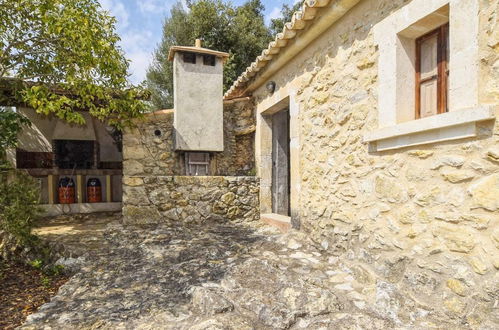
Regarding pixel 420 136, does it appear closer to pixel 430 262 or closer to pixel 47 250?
pixel 430 262

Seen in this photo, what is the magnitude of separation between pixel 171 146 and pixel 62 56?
230 cm

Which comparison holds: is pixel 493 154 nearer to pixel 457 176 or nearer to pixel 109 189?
pixel 457 176

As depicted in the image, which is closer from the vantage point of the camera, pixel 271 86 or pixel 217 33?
pixel 271 86

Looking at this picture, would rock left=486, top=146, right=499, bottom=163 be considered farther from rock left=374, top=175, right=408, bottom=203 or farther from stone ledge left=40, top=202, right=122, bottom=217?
stone ledge left=40, top=202, right=122, bottom=217

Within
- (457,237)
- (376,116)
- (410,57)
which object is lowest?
(457,237)

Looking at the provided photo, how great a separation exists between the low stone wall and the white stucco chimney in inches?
34.7

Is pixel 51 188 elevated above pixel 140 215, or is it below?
above

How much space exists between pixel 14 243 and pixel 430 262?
497 centimetres

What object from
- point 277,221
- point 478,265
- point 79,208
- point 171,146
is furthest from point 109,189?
point 478,265

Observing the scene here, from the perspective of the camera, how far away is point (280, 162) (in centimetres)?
589

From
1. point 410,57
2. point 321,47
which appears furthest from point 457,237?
point 321,47

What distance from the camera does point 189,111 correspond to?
19.1 feet

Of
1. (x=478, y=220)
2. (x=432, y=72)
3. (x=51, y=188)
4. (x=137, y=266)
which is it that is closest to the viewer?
(x=478, y=220)

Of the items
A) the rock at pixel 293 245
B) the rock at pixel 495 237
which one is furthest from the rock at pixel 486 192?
the rock at pixel 293 245
